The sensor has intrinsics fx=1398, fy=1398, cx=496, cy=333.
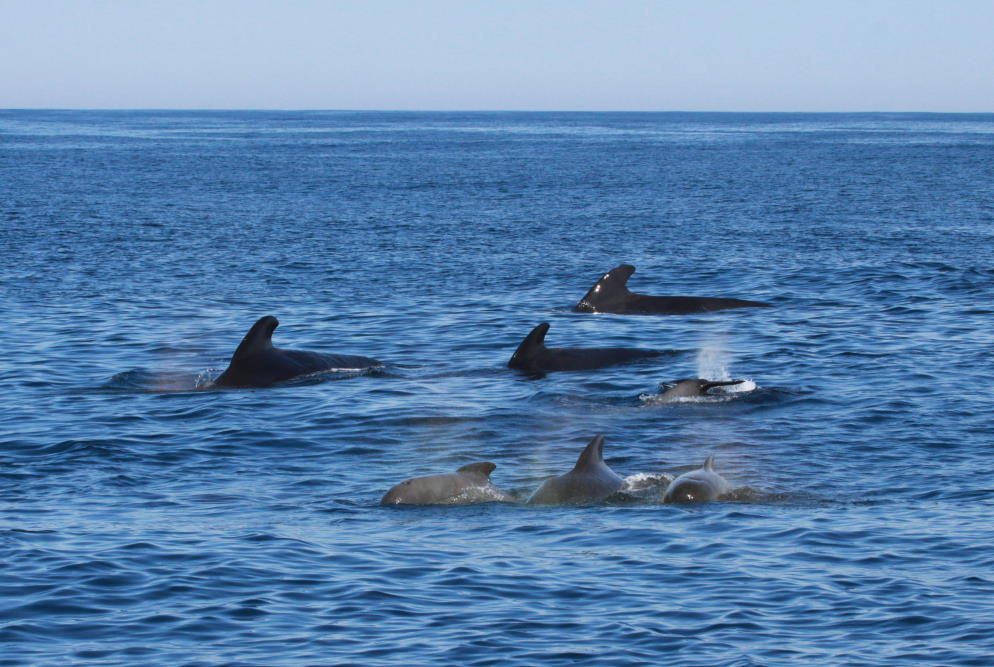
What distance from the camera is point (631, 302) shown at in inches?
1077

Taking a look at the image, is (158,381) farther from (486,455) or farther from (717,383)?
(717,383)

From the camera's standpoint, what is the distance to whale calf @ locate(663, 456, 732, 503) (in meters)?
13.8

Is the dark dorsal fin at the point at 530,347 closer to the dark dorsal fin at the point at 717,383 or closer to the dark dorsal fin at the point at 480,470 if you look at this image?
the dark dorsal fin at the point at 717,383

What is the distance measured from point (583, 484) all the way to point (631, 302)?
542 inches

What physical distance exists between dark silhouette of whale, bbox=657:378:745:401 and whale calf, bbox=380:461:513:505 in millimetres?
5389

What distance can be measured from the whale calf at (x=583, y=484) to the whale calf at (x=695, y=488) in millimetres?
573

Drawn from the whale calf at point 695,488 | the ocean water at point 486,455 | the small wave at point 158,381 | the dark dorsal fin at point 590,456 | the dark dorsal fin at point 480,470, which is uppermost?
the dark dorsal fin at point 590,456

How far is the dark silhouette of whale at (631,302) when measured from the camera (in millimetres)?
27047

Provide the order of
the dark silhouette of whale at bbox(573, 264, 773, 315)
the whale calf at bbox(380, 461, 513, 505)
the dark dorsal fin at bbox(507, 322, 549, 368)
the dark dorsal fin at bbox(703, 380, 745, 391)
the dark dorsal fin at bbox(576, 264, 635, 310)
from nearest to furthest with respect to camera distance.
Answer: the whale calf at bbox(380, 461, 513, 505)
the dark dorsal fin at bbox(703, 380, 745, 391)
the dark dorsal fin at bbox(507, 322, 549, 368)
the dark silhouette of whale at bbox(573, 264, 773, 315)
the dark dorsal fin at bbox(576, 264, 635, 310)

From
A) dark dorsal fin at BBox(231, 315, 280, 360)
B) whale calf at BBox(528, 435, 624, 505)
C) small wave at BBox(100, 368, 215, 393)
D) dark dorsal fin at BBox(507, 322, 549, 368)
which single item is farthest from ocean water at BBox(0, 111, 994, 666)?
dark dorsal fin at BBox(231, 315, 280, 360)

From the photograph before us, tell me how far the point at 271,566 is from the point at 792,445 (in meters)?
7.11

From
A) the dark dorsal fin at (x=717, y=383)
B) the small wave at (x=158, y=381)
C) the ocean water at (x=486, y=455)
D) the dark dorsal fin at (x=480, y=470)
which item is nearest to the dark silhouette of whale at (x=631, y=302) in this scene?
the ocean water at (x=486, y=455)

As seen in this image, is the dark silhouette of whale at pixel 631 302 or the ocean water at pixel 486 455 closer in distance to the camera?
the ocean water at pixel 486 455

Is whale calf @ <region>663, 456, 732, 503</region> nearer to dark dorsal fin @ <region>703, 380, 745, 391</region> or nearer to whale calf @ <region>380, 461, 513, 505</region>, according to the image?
whale calf @ <region>380, 461, 513, 505</region>
